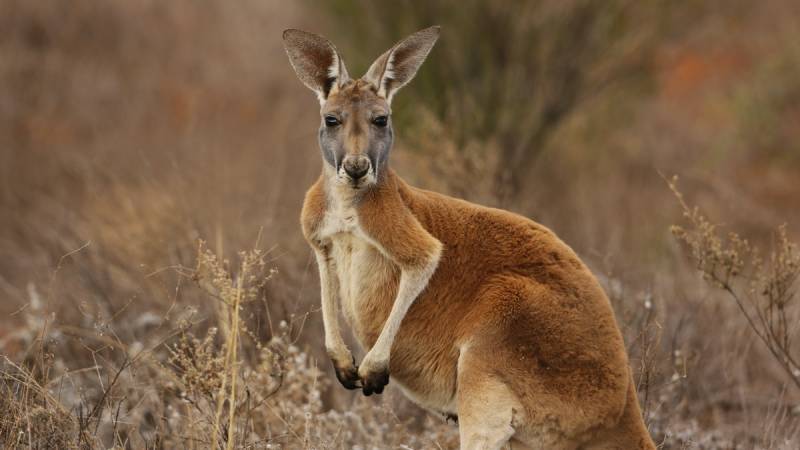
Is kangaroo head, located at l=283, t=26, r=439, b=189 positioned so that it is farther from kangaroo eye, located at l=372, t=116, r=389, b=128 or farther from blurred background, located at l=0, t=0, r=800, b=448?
blurred background, located at l=0, t=0, r=800, b=448

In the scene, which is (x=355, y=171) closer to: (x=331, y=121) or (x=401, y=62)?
(x=331, y=121)

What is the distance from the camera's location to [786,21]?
57.7 feet

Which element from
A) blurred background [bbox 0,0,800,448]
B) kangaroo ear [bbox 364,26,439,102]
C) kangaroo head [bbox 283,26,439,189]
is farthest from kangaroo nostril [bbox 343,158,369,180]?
blurred background [bbox 0,0,800,448]

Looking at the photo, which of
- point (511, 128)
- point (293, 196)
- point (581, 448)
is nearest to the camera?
point (581, 448)

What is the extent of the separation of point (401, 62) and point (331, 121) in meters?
0.37

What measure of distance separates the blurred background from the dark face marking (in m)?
0.71

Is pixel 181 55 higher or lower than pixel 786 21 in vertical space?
lower

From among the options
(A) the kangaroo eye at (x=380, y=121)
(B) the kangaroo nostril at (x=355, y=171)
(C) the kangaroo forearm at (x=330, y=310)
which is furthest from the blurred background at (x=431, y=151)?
(A) the kangaroo eye at (x=380, y=121)

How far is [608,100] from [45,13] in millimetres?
9604

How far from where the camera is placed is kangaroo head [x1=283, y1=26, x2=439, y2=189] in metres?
3.74

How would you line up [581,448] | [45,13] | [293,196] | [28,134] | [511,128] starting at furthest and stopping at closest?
1. [45,13]
2. [28,134]
3. [511,128]
4. [293,196]
5. [581,448]

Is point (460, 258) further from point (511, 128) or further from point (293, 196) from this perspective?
point (511, 128)

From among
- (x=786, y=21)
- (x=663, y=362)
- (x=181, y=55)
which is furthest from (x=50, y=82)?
(x=663, y=362)

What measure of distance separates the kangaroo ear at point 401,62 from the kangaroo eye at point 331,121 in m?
0.23
